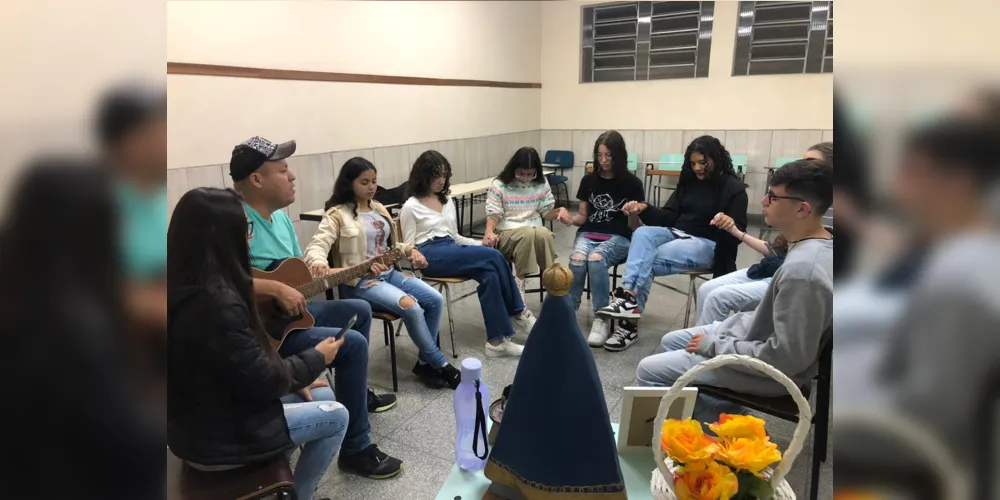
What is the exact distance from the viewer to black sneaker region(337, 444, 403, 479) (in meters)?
1.81

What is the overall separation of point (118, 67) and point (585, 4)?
708cm

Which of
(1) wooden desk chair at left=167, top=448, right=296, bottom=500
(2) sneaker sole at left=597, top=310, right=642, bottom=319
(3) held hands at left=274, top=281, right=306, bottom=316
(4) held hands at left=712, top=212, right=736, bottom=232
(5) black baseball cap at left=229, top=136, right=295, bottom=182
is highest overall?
(5) black baseball cap at left=229, top=136, right=295, bottom=182

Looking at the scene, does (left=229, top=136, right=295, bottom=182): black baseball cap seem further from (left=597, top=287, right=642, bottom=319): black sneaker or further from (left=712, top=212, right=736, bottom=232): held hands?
(left=712, top=212, right=736, bottom=232): held hands

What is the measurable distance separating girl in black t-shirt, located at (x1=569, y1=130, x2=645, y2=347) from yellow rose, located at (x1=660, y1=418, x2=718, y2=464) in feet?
6.83

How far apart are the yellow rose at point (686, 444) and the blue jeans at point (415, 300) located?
62.7 inches

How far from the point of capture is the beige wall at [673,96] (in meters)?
5.82

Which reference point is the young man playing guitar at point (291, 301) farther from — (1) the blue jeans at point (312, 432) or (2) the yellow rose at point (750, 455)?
(2) the yellow rose at point (750, 455)

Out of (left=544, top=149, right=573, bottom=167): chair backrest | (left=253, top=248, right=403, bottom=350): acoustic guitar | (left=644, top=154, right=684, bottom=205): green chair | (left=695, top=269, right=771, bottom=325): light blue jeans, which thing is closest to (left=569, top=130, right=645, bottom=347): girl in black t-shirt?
(left=695, top=269, right=771, bottom=325): light blue jeans

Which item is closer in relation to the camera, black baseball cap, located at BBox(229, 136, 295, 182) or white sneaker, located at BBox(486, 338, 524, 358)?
black baseball cap, located at BBox(229, 136, 295, 182)

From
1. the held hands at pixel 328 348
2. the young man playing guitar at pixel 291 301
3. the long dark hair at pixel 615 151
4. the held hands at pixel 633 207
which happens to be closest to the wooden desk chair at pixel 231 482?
the held hands at pixel 328 348

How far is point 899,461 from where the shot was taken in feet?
1.04

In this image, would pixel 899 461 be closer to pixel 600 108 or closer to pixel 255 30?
pixel 255 30

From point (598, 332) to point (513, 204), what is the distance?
3.01 ft

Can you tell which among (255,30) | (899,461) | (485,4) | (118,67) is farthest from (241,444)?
(485,4)
